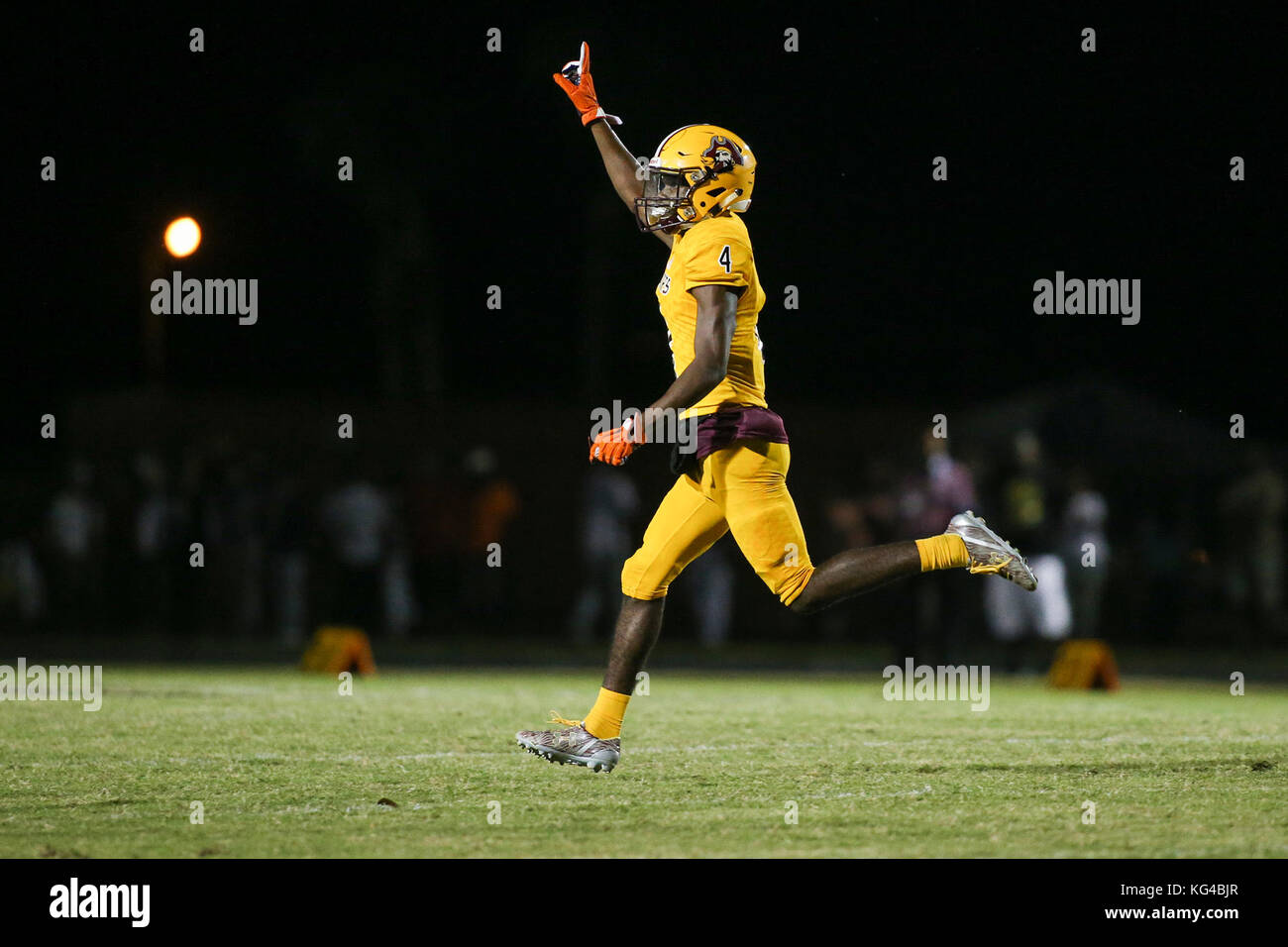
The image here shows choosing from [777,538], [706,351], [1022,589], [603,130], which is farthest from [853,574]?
[1022,589]

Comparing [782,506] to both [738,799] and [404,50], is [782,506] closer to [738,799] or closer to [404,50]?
[738,799]

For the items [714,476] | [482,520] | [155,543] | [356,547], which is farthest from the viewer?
[482,520]

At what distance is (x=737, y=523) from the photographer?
309 inches

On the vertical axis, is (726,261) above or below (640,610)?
above

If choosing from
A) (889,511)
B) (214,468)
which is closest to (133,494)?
(214,468)

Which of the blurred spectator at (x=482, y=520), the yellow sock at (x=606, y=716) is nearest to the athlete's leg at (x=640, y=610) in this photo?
the yellow sock at (x=606, y=716)

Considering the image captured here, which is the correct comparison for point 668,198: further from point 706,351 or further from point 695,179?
point 706,351

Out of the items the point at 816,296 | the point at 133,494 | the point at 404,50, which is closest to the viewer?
the point at 133,494

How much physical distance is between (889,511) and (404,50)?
19.3 m

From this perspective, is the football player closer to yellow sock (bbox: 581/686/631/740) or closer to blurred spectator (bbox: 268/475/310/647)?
yellow sock (bbox: 581/686/631/740)

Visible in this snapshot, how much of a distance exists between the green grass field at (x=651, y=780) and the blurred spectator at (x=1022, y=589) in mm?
4056

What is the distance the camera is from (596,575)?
19.5m

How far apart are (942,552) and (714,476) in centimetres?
112

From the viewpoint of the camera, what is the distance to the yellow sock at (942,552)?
8117 mm
